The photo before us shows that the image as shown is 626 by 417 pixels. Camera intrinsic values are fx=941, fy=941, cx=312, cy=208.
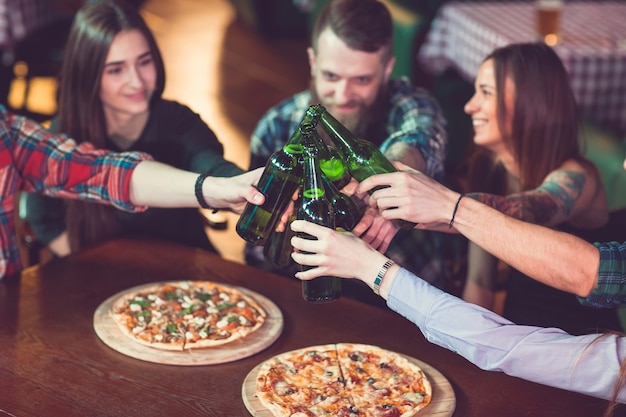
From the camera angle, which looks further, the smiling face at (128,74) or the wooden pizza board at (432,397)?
the smiling face at (128,74)

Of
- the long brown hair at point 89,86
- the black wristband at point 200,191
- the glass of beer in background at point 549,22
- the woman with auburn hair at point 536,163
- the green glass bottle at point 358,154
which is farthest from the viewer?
the glass of beer in background at point 549,22

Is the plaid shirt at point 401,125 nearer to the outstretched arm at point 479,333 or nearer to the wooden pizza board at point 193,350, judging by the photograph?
the wooden pizza board at point 193,350

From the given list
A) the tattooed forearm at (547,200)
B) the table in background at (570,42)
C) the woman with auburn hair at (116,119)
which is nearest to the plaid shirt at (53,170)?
the woman with auburn hair at (116,119)

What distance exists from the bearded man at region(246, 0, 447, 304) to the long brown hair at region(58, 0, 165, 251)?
1.58 ft

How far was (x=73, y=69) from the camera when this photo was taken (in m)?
2.89

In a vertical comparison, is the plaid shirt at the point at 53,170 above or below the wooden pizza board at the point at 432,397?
above

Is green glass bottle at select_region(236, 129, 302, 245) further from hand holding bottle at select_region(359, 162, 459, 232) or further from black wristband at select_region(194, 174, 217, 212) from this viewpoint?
black wristband at select_region(194, 174, 217, 212)

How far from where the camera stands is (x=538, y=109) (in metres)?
2.73

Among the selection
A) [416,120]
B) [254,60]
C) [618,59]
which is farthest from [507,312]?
[254,60]

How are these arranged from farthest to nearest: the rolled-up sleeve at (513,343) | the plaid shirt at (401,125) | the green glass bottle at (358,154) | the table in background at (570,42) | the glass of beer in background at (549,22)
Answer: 1. the glass of beer in background at (549,22)
2. the table in background at (570,42)
3. the plaid shirt at (401,125)
4. the green glass bottle at (358,154)
5. the rolled-up sleeve at (513,343)

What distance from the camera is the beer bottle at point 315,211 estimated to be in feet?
6.24

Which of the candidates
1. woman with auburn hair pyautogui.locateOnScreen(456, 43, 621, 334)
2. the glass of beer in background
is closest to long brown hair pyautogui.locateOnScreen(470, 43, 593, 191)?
woman with auburn hair pyautogui.locateOnScreen(456, 43, 621, 334)

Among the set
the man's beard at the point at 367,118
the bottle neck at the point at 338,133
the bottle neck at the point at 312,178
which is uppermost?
the bottle neck at the point at 338,133

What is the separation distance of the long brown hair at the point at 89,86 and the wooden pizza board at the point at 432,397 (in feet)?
3.29
